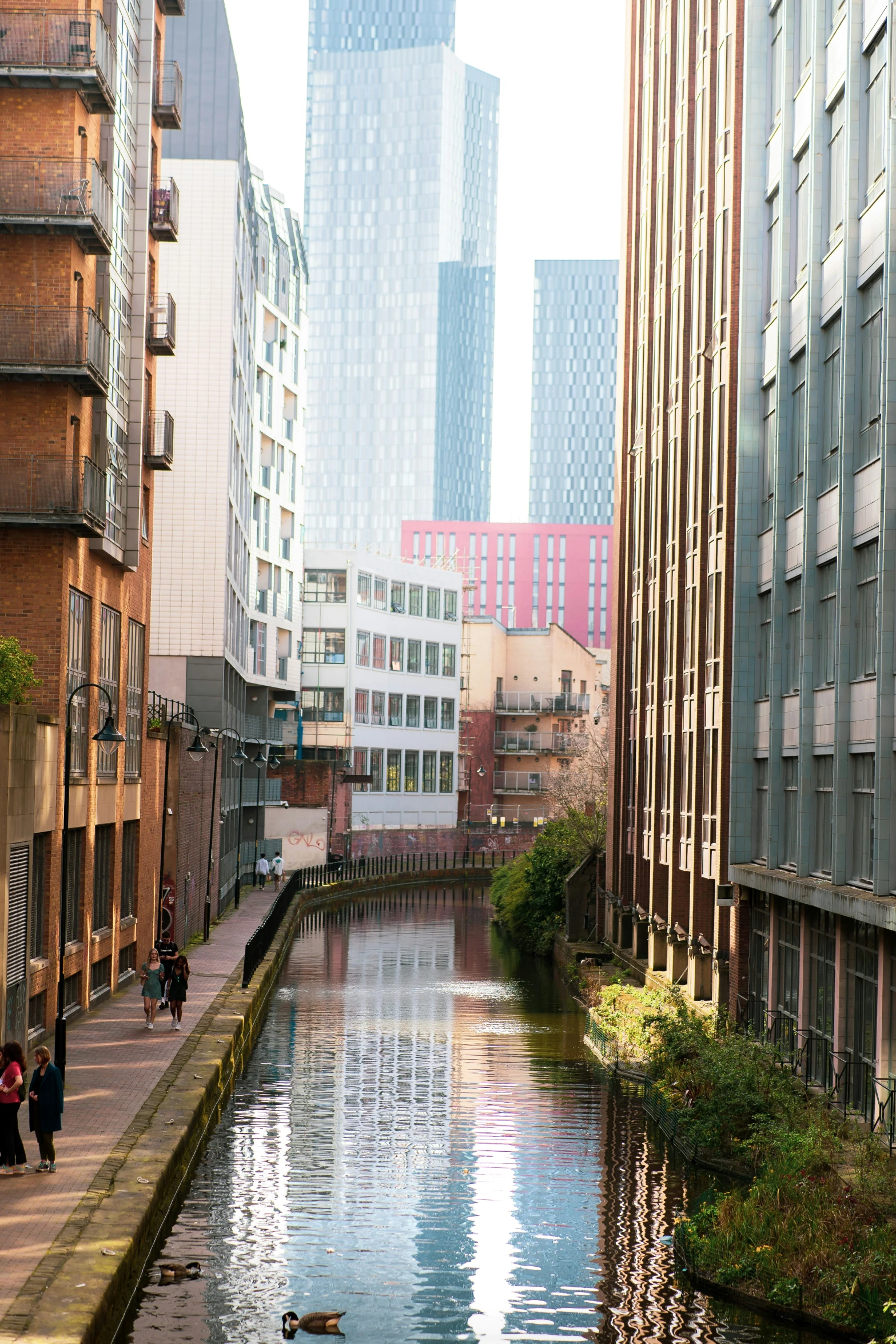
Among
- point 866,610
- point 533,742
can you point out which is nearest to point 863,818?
point 866,610

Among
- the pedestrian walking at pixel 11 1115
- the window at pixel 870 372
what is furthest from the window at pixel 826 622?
the pedestrian walking at pixel 11 1115

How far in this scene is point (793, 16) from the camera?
27234 mm

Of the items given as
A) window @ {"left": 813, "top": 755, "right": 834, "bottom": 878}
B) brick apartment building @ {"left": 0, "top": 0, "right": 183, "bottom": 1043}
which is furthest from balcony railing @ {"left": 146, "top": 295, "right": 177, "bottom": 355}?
window @ {"left": 813, "top": 755, "right": 834, "bottom": 878}

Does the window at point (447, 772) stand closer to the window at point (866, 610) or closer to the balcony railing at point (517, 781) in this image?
the balcony railing at point (517, 781)

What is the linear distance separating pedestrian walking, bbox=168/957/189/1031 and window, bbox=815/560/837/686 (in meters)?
11.5

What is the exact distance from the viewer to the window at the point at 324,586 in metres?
81.8

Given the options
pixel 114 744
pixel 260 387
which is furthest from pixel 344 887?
pixel 114 744

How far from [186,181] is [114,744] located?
91.3 feet

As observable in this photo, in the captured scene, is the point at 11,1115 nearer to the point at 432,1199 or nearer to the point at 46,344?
the point at 432,1199

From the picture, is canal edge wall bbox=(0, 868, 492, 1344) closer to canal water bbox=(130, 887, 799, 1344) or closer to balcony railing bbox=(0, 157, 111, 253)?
canal water bbox=(130, 887, 799, 1344)

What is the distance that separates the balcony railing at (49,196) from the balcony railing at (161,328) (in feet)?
26.7

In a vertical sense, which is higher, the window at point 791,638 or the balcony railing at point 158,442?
the balcony railing at point 158,442

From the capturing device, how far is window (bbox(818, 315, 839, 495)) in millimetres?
23672

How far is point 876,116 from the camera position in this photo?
72.3 ft
